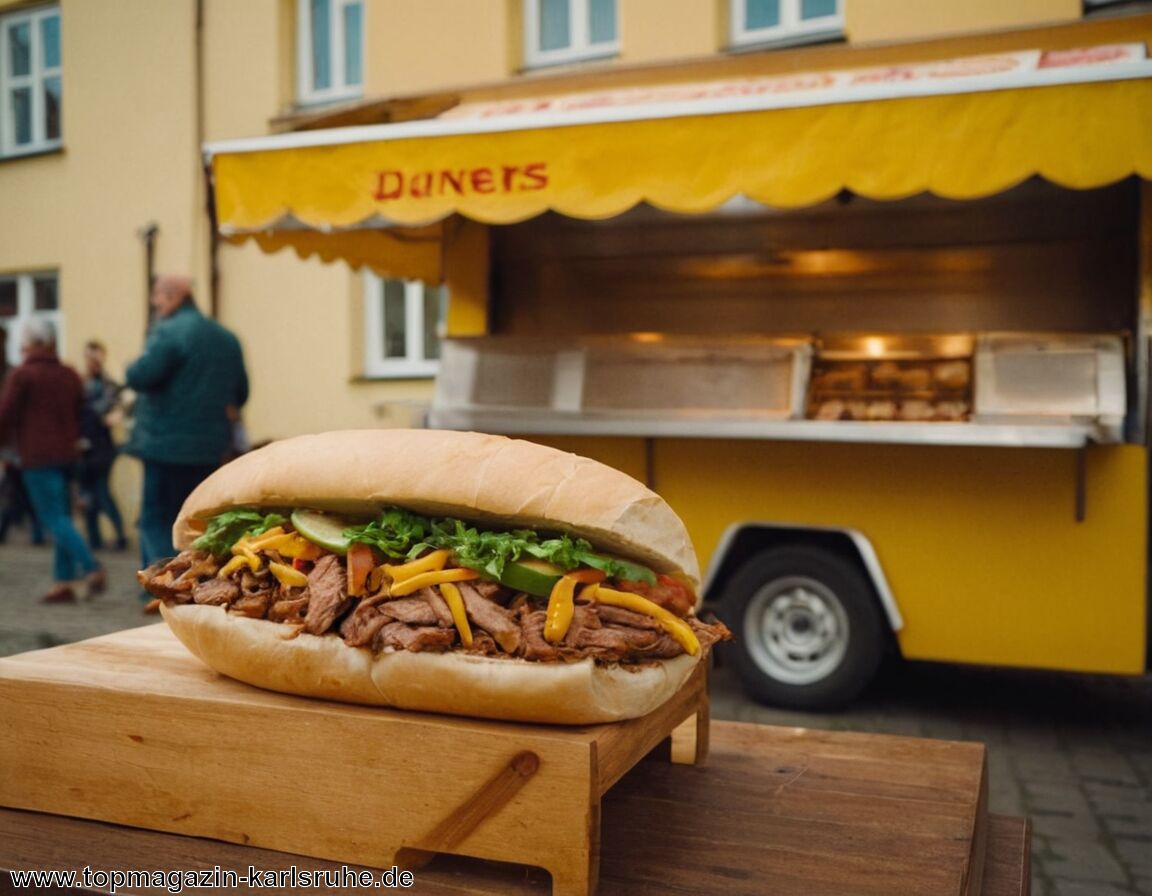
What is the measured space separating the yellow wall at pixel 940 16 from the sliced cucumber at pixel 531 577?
23.7 ft

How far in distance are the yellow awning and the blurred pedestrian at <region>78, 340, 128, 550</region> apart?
21.3 ft

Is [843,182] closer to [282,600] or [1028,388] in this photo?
[1028,388]

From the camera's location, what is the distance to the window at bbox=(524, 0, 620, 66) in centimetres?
1055

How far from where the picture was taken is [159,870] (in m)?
2.07

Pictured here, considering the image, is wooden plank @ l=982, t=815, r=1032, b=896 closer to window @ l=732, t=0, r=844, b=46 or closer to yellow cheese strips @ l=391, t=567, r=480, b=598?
yellow cheese strips @ l=391, t=567, r=480, b=598

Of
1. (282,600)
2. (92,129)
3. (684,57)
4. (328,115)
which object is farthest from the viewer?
(92,129)

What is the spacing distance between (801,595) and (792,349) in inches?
50.7

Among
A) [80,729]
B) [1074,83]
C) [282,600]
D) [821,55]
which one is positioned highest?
[821,55]

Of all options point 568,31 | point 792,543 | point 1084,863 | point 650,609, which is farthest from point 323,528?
point 568,31

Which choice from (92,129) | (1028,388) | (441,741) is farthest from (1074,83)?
(92,129)

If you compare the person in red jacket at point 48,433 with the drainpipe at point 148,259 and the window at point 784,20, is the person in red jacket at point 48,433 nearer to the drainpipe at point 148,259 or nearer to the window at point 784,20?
the drainpipe at point 148,259

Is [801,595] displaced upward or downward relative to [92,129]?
downward

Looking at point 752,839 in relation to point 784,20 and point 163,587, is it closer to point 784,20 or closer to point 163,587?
point 163,587

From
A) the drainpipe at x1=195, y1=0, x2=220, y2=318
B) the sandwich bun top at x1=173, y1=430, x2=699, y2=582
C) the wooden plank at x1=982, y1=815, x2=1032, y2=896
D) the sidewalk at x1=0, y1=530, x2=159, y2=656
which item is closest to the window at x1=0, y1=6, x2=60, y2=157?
the drainpipe at x1=195, y1=0, x2=220, y2=318
